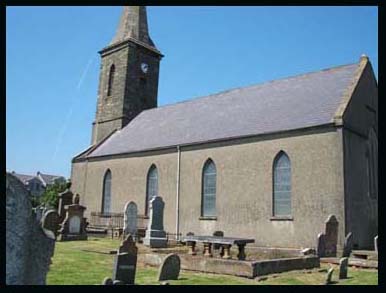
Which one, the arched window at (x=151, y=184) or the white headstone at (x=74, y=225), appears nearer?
the white headstone at (x=74, y=225)

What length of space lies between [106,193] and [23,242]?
24491 millimetres

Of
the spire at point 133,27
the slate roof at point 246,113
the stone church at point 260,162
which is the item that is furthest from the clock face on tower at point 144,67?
the stone church at point 260,162

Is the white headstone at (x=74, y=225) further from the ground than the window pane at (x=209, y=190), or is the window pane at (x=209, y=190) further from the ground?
the window pane at (x=209, y=190)

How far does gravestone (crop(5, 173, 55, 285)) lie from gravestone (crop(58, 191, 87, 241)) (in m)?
16.1

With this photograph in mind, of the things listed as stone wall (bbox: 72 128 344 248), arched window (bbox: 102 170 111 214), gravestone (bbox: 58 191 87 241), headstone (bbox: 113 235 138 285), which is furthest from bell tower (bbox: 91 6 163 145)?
headstone (bbox: 113 235 138 285)

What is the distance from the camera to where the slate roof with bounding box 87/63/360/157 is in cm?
2116

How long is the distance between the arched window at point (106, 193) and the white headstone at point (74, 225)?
7388 millimetres

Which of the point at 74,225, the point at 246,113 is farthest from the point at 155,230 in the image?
the point at 246,113

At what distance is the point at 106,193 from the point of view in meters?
30.0

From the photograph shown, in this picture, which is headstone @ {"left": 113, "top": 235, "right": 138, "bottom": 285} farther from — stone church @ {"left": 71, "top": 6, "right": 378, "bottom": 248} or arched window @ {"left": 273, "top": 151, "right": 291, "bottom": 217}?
arched window @ {"left": 273, "top": 151, "right": 291, "bottom": 217}

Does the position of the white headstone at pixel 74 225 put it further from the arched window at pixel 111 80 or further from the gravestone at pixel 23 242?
the arched window at pixel 111 80

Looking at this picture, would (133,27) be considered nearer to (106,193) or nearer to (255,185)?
(106,193)

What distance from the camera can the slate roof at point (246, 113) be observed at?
833 inches
